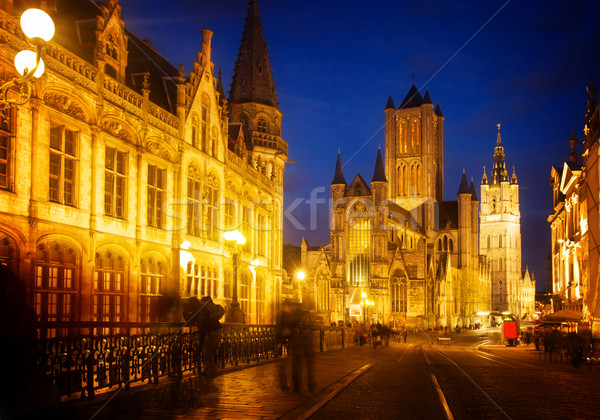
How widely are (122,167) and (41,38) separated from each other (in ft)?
41.7

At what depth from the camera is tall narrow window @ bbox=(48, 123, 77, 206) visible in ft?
60.2

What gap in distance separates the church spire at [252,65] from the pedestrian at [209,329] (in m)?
28.7

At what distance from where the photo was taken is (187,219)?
86.9 feet

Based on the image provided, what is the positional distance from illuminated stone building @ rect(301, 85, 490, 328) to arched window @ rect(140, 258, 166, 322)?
3830cm

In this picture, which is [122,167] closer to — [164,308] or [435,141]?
[164,308]

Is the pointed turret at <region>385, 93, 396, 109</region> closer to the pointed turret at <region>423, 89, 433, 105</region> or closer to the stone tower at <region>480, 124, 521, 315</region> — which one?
the pointed turret at <region>423, 89, 433, 105</region>

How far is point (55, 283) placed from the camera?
1830cm

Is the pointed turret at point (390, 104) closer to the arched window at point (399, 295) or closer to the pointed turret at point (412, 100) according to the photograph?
the pointed turret at point (412, 100)

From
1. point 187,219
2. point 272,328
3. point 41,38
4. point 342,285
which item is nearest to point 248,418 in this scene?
point 41,38

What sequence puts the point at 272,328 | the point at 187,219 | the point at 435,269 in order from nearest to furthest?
the point at 272,328, the point at 187,219, the point at 435,269

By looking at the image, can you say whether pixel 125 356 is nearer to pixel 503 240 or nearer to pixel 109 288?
pixel 109 288

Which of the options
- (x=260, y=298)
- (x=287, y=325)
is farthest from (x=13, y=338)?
(x=260, y=298)

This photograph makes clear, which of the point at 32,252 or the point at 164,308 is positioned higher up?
the point at 32,252

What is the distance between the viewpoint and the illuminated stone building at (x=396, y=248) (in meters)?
77.9
